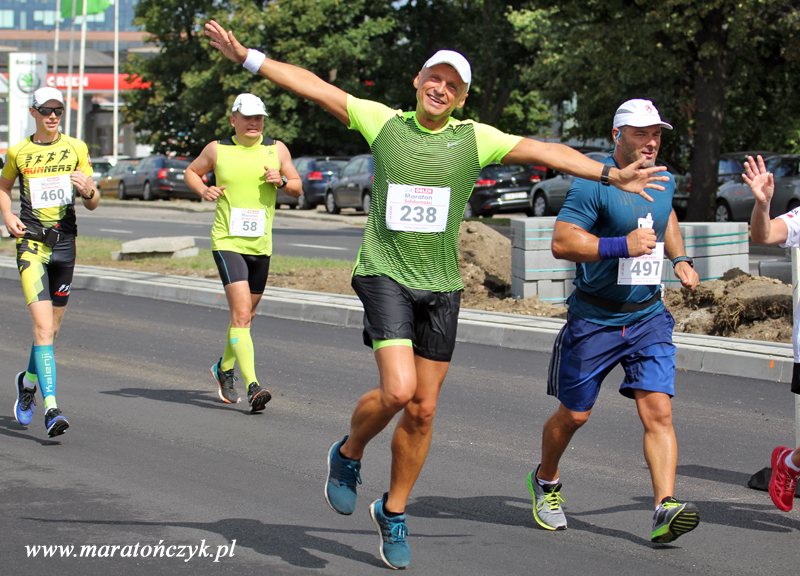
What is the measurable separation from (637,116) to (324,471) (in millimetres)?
2467

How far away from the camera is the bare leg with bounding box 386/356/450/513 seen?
412 cm

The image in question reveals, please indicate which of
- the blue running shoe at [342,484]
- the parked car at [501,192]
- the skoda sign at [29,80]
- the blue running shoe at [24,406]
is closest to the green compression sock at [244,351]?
the blue running shoe at [24,406]

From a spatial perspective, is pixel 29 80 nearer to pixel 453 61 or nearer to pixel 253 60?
pixel 253 60

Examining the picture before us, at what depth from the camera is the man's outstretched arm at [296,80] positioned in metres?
4.12

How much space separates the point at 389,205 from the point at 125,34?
146710 mm

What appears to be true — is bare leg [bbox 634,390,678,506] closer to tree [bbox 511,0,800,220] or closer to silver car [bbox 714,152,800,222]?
tree [bbox 511,0,800,220]

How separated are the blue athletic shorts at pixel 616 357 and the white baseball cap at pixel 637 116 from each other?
0.86 metres

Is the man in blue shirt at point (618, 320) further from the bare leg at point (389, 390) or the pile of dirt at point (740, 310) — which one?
the pile of dirt at point (740, 310)

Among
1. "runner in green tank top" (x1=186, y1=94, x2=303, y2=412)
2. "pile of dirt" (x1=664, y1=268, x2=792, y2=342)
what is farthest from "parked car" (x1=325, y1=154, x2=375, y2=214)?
"runner in green tank top" (x1=186, y1=94, x2=303, y2=412)

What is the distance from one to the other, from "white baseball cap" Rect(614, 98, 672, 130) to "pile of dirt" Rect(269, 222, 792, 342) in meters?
5.37

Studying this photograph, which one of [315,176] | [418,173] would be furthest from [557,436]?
[315,176]

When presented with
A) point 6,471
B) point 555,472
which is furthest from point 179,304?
point 555,472

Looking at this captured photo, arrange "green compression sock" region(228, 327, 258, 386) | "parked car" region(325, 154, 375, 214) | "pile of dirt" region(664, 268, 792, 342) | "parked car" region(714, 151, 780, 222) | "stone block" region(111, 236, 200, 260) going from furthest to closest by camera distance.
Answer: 1. "parked car" region(325, 154, 375, 214)
2. "parked car" region(714, 151, 780, 222)
3. "stone block" region(111, 236, 200, 260)
4. "pile of dirt" region(664, 268, 792, 342)
5. "green compression sock" region(228, 327, 258, 386)

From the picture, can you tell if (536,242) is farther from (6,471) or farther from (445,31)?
(445,31)
